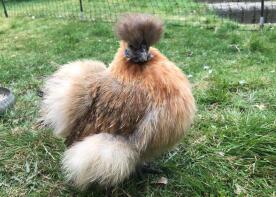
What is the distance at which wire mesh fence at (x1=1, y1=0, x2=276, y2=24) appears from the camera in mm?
7355

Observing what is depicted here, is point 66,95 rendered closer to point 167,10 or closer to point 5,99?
point 5,99

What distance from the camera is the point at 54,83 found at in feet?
9.55

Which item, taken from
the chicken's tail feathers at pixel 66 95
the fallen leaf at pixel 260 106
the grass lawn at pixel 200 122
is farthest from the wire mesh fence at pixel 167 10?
the chicken's tail feathers at pixel 66 95

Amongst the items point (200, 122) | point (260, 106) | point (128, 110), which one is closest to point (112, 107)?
point (128, 110)

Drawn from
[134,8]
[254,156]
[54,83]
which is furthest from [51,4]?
[254,156]

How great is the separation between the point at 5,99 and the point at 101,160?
71.5 inches

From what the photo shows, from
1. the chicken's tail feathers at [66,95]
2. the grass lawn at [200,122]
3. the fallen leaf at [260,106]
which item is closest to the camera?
the chicken's tail feathers at [66,95]

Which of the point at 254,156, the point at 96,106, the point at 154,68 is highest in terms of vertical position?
the point at 154,68

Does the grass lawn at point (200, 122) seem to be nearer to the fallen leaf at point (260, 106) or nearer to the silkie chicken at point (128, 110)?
the fallen leaf at point (260, 106)

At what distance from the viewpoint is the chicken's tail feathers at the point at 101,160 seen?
2.43 metres

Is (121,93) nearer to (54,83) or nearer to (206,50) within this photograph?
(54,83)

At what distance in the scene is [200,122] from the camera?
11.4 ft

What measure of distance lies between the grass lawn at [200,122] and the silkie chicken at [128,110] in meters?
0.37

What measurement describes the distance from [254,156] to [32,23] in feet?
20.2
